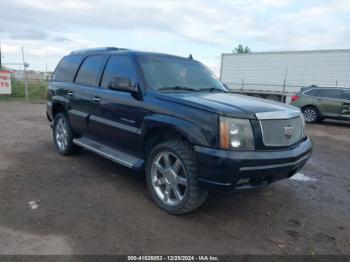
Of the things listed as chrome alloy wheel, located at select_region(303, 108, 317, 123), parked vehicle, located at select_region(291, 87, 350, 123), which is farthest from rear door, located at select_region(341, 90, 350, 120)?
chrome alloy wheel, located at select_region(303, 108, 317, 123)

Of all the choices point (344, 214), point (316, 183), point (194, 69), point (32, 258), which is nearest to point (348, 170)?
point (316, 183)

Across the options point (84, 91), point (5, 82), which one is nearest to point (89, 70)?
point (84, 91)

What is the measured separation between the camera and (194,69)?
202 inches

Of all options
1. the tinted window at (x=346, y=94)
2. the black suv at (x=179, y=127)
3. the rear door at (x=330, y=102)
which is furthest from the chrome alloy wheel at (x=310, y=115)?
the black suv at (x=179, y=127)

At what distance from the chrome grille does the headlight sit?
0.61 ft

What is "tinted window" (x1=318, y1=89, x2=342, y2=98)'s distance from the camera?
13.1 metres

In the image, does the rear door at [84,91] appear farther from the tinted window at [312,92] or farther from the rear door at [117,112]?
the tinted window at [312,92]

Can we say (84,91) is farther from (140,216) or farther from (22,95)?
(22,95)

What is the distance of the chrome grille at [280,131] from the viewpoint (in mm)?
3473

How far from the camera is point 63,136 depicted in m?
6.19

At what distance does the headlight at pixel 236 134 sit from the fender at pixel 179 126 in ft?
0.65

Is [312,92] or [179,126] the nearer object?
[179,126]

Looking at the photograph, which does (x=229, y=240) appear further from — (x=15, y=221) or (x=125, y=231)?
(x=15, y=221)

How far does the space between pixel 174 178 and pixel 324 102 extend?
1144cm
